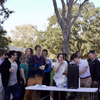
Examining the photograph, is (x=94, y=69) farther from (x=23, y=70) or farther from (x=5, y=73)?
(x=5, y=73)

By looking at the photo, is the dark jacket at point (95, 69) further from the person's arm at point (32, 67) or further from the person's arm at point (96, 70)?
the person's arm at point (32, 67)

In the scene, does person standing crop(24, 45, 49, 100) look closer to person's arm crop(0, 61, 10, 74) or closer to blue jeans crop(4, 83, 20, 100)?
blue jeans crop(4, 83, 20, 100)

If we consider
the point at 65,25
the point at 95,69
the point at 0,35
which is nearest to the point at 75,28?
the point at 65,25

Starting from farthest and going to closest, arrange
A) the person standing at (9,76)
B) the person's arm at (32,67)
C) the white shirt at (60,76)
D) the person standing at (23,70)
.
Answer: the person standing at (23,70) → the person's arm at (32,67) → the person standing at (9,76) → the white shirt at (60,76)

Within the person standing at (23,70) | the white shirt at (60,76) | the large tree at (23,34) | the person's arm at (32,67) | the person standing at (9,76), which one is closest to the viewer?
the white shirt at (60,76)

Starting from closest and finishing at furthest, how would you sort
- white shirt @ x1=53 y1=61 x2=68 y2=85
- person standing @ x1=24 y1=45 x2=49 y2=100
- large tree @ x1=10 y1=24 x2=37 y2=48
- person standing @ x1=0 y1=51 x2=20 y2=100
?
white shirt @ x1=53 y1=61 x2=68 y2=85, person standing @ x1=0 y1=51 x2=20 y2=100, person standing @ x1=24 y1=45 x2=49 y2=100, large tree @ x1=10 y1=24 x2=37 y2=48

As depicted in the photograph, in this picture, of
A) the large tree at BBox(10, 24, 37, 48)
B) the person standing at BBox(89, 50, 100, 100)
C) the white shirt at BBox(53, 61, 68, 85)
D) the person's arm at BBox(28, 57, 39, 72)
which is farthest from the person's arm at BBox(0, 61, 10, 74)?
the large tree at BBox(10, 24, 37, 48)

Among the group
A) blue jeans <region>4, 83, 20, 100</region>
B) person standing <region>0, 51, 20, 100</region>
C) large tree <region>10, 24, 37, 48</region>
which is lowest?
blue jeans <region>4, 83, 20, 100</region>

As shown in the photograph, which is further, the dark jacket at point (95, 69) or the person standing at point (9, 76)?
the dark jacket at point (95, 69)

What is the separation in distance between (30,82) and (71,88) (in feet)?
4.24

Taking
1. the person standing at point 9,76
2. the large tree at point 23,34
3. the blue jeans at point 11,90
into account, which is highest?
the large tree at point 23,34

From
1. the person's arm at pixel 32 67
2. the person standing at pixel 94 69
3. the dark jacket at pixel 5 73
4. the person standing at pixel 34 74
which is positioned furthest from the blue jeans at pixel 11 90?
the person standing at pixel 94 69

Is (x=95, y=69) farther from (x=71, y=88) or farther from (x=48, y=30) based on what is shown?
(x=48, y=30)

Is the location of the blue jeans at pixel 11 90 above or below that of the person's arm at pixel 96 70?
below
